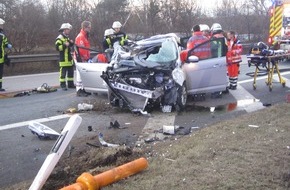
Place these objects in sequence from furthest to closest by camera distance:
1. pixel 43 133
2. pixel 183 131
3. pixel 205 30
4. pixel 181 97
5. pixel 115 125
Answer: pixel 205 30
pixel 181 97
pixel 115 125
pixel 183 131
pixel 43 133

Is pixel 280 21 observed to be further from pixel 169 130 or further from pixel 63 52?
pixel 169 130

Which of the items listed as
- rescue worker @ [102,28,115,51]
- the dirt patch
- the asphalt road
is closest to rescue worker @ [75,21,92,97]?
the asphalt road

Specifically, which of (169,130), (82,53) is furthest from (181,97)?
(82,53)

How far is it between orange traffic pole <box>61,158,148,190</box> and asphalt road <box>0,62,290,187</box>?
1155 mm

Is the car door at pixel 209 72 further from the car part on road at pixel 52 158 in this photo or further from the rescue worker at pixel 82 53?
the car part on road at pixel 52 158

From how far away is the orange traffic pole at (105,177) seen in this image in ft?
11.9

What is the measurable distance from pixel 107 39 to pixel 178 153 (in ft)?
24.1

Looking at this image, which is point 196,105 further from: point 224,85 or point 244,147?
point 244,147

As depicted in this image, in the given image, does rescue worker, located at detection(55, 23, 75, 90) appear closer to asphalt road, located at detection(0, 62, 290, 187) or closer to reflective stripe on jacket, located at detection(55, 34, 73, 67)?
reflective stripe on jacket, located at detection(55, 34, 73, 67)

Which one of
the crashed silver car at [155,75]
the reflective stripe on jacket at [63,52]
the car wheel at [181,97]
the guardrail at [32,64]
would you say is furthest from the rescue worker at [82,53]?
the guardrail at [32,64]

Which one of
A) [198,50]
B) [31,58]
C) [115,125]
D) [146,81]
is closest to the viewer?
[115,125]

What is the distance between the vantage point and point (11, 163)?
200 inches

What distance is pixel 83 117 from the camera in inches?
305

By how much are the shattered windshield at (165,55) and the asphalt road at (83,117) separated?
1063 millimetres
